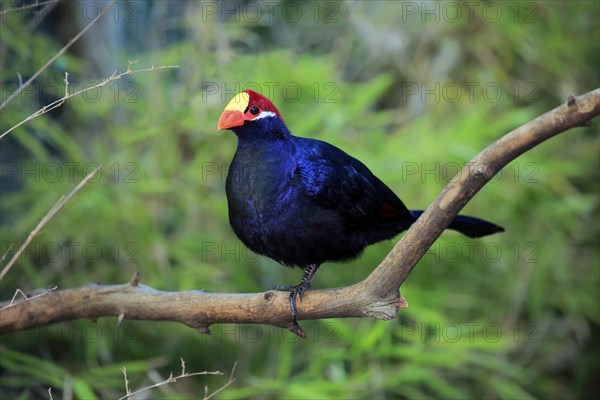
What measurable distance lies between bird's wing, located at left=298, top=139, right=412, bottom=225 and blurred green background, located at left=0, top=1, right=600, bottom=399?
86 cm

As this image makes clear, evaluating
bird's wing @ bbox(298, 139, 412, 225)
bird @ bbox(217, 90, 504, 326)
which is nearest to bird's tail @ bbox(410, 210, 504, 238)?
bird @ bbox(217, 90, 504, 326)

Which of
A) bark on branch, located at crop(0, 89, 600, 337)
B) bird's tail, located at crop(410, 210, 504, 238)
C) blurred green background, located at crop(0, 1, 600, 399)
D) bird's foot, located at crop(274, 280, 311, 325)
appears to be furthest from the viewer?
blurred green background, located at crop(0, 1, 600, 399)

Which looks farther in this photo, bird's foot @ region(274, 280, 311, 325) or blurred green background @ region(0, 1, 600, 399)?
blurred green background @ region(0, 1, 600, 399)

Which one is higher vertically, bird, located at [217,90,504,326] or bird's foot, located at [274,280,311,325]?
bird, located at [217,90,504,326]

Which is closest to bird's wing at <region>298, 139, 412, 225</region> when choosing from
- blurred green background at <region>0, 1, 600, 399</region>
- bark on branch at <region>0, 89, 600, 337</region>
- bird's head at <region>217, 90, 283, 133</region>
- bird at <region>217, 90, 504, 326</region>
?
bird at <region>217, 90, 504, 326</region>

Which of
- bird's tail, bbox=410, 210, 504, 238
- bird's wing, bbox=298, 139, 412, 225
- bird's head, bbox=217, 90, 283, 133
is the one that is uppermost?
bird's head, bbox=217, 90, 283, 133

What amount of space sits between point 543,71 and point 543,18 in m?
0.31

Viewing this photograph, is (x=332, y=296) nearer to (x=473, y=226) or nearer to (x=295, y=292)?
(x=295, y=292)

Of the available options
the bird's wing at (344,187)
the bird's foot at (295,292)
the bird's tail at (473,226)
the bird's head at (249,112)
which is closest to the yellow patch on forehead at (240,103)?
the bird's head at (249,112)

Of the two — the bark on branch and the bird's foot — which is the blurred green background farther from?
the bird's foot

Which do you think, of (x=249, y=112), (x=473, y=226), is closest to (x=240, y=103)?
(x=249, y=112)

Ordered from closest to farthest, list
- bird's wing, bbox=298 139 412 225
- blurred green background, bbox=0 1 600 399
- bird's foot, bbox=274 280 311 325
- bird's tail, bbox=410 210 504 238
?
bird's foot, bbox=274 280 311 325 < bird's wing, bbox=298 139 412 225 < bird's tail, bbox=410 210 504 238 < blurred green background, bbox=0 1 600 399

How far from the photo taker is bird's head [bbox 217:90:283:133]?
234 centimetres

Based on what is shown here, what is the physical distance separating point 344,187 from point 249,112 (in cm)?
37
